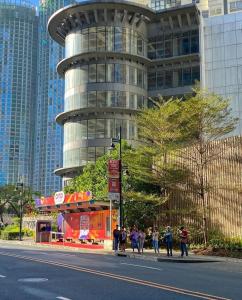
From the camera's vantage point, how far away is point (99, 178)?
44.6 m

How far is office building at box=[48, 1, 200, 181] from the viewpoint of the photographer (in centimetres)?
7094

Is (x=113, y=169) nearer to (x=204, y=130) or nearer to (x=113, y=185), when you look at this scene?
(x=113, y=185)

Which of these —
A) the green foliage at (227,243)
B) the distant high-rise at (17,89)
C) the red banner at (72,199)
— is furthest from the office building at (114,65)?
the distant high-rise at (17,89)

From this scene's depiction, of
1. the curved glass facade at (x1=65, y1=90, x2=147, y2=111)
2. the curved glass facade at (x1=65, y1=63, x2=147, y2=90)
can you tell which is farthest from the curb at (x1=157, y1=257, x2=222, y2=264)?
the curved glass facade at (x1=65, y1=63, x2=147, y2=90)

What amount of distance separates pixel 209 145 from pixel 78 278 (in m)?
20.9

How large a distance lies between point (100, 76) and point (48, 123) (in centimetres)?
4966

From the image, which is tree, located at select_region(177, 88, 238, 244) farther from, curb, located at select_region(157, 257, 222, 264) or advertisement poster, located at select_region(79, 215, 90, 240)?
advertisement poster, located at select_region(79, 215, 90, 240)

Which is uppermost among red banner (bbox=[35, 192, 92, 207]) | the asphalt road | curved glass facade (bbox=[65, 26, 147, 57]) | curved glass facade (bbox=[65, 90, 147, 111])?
Answer: curved glass facade (bbox=[65, 26, 147, 57])

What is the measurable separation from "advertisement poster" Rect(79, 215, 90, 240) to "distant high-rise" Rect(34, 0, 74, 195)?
239 feet

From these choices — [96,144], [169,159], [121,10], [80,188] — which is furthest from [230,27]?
[169,159]

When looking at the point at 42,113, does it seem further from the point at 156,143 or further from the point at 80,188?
the point at 156,143

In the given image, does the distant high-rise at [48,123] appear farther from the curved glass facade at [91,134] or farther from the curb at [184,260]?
the curb at [184,260]

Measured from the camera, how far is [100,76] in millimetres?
72438

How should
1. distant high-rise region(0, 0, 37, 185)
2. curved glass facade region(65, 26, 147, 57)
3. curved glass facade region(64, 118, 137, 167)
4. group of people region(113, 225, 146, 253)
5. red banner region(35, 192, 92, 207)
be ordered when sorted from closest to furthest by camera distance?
1. group of people region(113, 225, 146, 253)
2. red banner region(35, 192, 92, 207)
3. curved glass facade region(64, 118, 137, 167)
4. curved glass facade region(65, 26, 147, 57)
5. distant high-rise region(0, 0, 37, 185)
